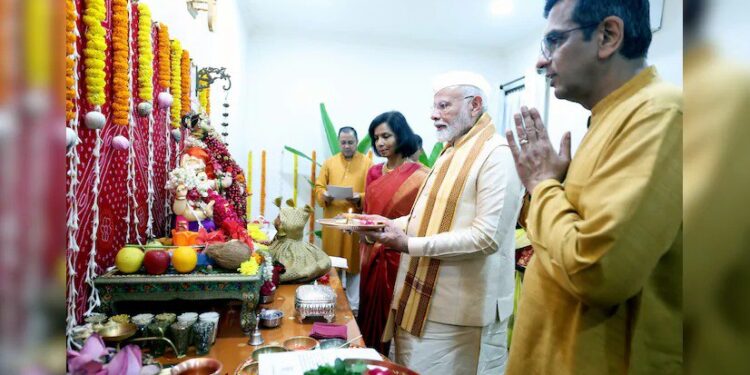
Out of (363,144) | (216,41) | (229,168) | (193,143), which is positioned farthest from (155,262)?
(363,144)

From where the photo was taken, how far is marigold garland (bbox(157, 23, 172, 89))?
1677mm

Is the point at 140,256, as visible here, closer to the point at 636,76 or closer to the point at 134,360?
the point at 134,360

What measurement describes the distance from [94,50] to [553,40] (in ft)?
3.42

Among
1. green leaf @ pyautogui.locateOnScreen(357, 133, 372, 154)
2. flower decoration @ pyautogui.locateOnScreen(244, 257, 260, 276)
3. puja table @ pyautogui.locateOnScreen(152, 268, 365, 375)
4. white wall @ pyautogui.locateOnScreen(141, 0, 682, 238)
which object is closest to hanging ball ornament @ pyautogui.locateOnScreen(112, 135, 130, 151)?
flower decoration @ pyautogui.locateOnScreen(244, 257, 260, 276)

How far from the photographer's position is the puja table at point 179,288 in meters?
1.14

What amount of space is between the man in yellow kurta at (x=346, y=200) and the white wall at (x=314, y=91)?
83 centimetres

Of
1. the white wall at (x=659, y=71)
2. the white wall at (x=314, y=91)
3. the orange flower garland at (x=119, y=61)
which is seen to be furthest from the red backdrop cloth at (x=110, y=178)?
the white wall at (x=314, y=91)

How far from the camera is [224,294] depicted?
124cm

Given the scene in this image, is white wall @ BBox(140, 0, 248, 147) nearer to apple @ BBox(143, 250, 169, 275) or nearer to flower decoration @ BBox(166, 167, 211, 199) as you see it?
flower decoration @ BBox(166, 167, 211, 199)

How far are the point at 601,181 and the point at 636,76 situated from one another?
19 cm

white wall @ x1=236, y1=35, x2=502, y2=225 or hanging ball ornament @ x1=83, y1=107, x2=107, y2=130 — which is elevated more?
white wall @ x1=236, y1=35, x2=502, y2=225

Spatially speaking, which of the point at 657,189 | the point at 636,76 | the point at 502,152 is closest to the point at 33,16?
the point at 657,189

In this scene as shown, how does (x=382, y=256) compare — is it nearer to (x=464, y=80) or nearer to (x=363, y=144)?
(x=464, y=80)

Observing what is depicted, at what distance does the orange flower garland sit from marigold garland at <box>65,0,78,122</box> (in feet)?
0.84
